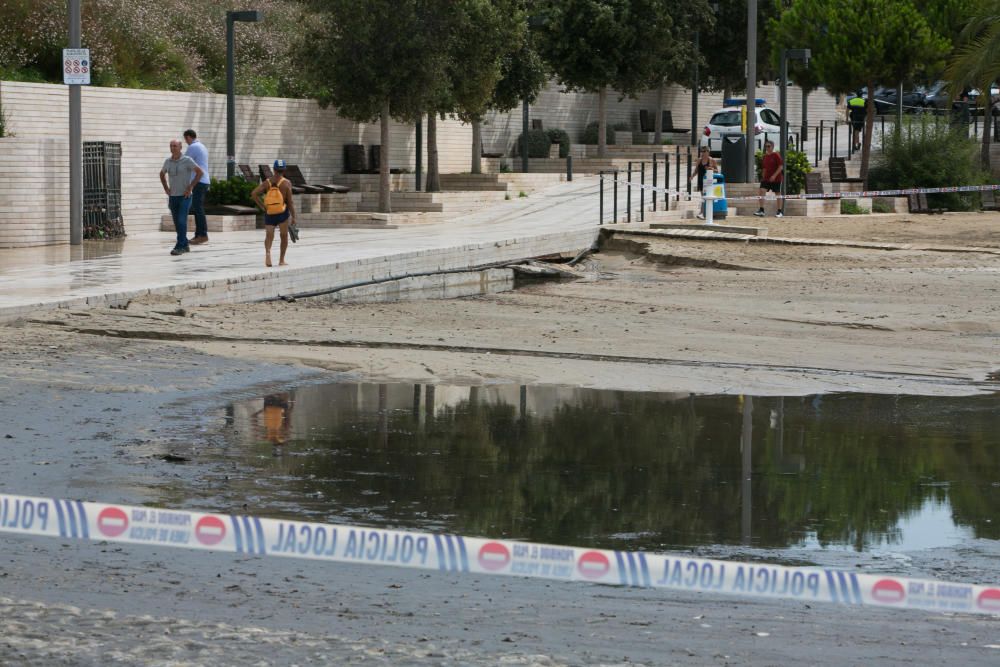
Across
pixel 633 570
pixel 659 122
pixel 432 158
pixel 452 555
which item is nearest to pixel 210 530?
pixel 452 555

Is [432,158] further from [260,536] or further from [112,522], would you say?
[260,536]

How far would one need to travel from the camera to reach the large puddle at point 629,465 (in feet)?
23.6

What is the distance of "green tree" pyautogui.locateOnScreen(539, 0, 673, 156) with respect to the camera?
3975 centimetres

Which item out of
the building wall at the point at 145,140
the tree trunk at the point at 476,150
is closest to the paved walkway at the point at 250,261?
the building wall at the point at 145,140

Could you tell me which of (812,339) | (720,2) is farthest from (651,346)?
(720,2)

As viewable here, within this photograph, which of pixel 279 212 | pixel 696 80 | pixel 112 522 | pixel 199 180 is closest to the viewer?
pixel 112 522

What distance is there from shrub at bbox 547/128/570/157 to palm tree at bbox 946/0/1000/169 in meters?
10.4

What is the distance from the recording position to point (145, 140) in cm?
2481

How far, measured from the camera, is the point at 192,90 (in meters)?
29.6

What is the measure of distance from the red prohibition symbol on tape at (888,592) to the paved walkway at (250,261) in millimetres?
10228

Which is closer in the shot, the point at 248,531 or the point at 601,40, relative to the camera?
the point at 248,531

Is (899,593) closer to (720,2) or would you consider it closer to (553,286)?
(553,286)

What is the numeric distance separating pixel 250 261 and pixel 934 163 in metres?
20.9

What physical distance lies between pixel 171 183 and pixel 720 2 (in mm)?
29072
